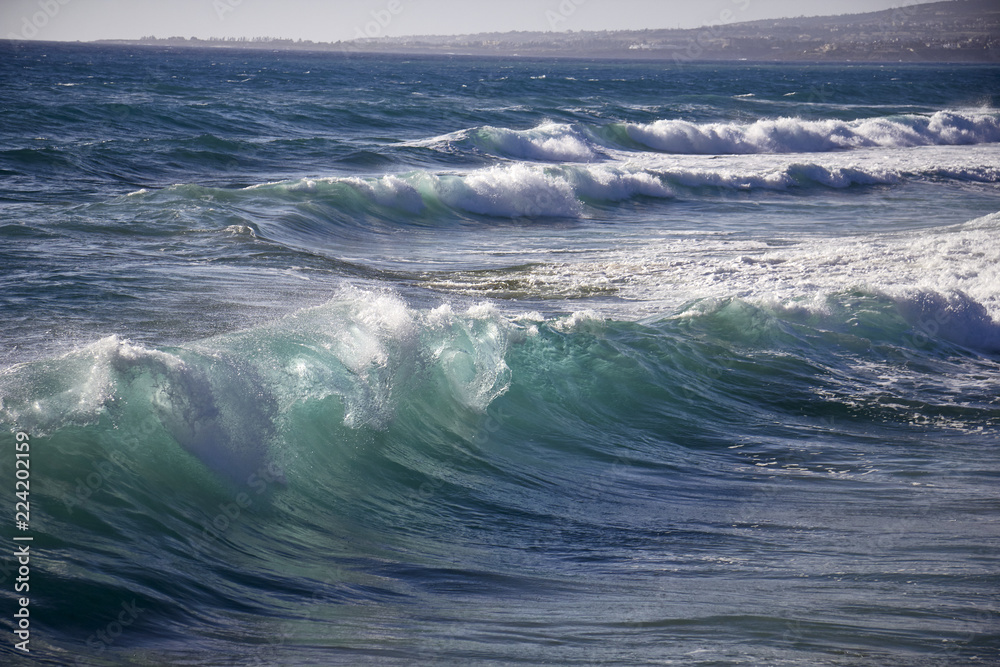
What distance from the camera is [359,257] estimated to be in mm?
12445

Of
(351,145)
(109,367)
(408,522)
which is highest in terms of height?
(351,145)

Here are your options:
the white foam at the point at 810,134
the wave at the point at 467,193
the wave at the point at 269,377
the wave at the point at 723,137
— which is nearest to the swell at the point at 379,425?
the wave at the point at 269,377

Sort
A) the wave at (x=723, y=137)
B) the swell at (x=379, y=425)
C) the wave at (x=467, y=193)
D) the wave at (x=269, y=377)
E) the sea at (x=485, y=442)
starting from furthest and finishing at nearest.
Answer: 1. the wave at (x=723, y=137)
2. the wave at (x=467, y=193)
3. the wave at (x=269, y=377)
4. the swell at (x=379, y=425)
5. the sea at (x=485, y=442)

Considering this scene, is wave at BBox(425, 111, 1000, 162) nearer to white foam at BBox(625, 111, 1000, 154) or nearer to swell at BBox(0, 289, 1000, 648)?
white foam at BBox(625, 111, 1000, 154)

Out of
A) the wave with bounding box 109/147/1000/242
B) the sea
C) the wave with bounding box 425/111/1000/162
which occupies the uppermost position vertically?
the wave with bounding box 425/111/1000/162

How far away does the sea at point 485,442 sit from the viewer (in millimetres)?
3814

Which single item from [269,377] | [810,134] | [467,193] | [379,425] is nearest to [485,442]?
[379,425]

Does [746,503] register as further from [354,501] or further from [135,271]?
[135,271]

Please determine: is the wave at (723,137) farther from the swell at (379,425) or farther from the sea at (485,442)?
the swell at (379,425)

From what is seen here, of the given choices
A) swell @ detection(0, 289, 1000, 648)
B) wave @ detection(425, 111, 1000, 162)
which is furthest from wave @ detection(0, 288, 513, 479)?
wave @ detection(425, 111, 1000, 162)

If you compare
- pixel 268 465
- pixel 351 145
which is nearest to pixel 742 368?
pixel 268 465

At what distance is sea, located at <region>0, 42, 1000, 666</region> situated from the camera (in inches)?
150

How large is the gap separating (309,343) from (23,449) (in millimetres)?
2087

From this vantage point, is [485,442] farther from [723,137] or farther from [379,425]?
[723,137]
